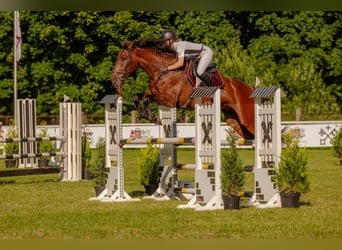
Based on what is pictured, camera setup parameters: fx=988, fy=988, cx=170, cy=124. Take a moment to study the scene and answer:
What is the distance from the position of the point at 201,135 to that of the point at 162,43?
200 centimetres

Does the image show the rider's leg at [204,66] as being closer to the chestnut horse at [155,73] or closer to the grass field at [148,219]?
the chestnut horse at [155,73]

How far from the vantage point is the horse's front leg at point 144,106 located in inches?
476

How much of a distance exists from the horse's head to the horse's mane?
0.14m

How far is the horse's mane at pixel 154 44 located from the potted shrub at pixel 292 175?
238cm

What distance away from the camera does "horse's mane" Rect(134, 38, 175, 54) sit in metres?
12.5

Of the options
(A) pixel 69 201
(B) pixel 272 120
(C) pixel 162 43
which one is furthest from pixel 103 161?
(B) pixel 272 120

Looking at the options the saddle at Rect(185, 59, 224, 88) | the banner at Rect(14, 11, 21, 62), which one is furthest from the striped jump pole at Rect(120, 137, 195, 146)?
the banner at Rect(14, 11, 21, 62)

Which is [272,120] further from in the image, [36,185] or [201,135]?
[36,185]

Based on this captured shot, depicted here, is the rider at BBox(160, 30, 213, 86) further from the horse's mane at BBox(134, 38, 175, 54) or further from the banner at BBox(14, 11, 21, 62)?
A: the banner at BBox(14, 11, 21, 62)

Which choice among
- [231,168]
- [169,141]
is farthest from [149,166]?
[231,168]

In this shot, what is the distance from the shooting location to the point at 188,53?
40.8ft

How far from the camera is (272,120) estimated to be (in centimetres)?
1090

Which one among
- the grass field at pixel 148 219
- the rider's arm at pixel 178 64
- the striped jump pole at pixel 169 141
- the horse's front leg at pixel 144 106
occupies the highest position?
the rider's arm at pixel 178 64

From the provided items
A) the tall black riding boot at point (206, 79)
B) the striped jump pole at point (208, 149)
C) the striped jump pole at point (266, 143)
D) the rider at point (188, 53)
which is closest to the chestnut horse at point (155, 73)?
the rider at point (188, 53)
